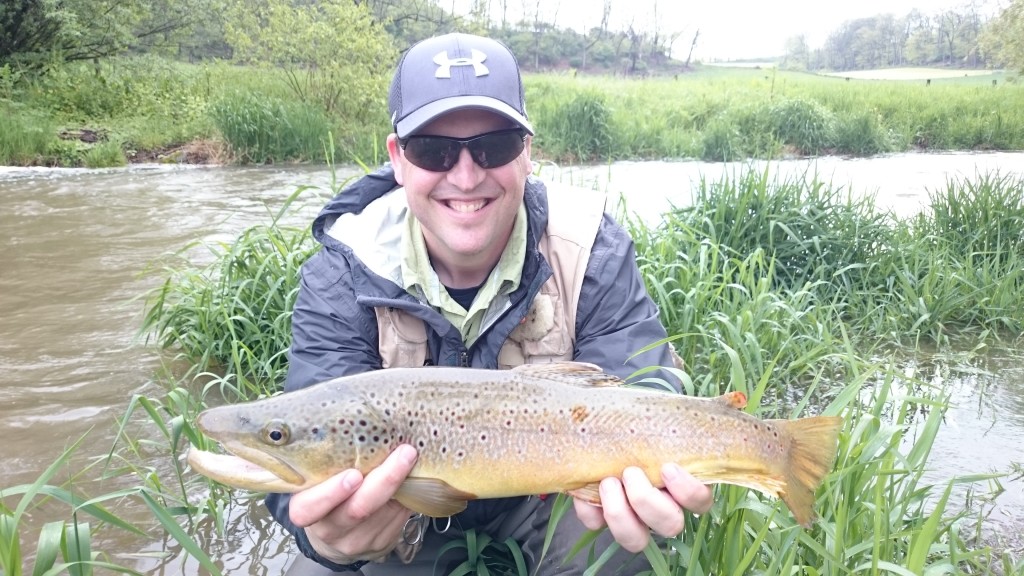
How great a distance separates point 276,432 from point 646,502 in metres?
1.02

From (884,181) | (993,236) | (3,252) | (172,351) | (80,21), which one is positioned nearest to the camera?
(172,351)

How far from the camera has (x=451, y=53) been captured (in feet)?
8.38

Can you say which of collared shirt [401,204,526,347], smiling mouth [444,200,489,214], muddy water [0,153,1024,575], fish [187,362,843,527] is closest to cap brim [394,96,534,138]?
smiling mouth [444,200,489,214]

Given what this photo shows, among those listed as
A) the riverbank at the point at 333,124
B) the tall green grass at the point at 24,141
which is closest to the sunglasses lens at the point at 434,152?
the riverbank at the point at 333,124

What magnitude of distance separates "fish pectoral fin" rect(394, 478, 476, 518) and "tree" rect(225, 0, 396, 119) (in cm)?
1654

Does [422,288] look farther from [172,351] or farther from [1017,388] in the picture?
[1017,388]

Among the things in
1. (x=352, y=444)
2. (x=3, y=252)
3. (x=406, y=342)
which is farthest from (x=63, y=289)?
(x=352, y=444)

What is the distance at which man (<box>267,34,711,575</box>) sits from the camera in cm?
246

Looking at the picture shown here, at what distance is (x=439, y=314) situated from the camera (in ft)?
8.45

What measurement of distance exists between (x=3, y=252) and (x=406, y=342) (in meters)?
7.30

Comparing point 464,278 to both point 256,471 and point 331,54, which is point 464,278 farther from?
point 331,54

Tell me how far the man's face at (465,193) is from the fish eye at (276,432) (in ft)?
2.78

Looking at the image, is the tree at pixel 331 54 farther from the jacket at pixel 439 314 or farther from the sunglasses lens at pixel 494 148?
the sunglasses lens at pixel 494 148

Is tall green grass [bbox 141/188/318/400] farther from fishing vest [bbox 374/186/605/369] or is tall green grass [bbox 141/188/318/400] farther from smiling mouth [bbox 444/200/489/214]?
smiling mouth [bbox 444/200/489/214]
